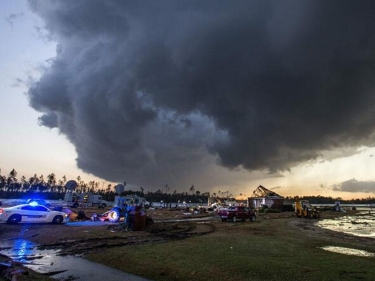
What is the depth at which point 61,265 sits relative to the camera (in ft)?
38.9

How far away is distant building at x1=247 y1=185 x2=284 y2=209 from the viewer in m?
86.4

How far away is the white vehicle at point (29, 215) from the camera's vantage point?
25078 mm

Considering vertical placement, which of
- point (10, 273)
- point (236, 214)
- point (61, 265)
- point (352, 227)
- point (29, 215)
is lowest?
point (352, 227)

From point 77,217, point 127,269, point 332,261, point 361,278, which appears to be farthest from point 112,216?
point 361,278

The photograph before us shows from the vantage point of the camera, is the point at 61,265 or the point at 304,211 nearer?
the point at 61,265

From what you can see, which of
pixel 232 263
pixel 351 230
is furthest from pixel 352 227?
pixel 232 263

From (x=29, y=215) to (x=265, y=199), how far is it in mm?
72626

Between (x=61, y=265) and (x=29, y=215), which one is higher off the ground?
(x=29, y=215)

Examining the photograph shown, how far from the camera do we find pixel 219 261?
40.5ft

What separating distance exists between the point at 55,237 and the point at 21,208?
907cm

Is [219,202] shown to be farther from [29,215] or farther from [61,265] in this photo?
[61,265]

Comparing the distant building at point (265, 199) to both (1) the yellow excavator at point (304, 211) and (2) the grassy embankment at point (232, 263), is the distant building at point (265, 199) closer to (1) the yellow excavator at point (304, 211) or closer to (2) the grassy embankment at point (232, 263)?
(1) the yellow excavator at point (304, 211)

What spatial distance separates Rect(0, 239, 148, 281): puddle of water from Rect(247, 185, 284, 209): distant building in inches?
3040

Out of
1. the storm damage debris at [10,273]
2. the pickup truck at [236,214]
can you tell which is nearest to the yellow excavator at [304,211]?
the pickup truck at [236,214]
